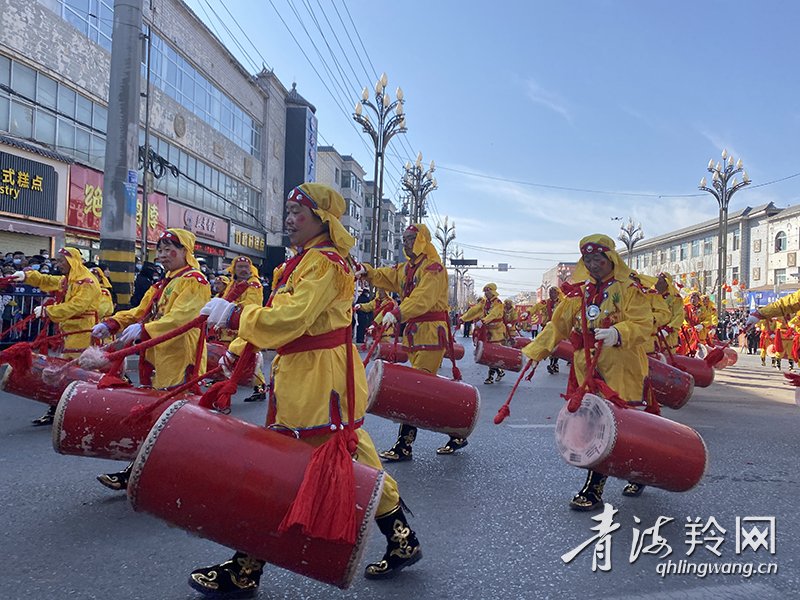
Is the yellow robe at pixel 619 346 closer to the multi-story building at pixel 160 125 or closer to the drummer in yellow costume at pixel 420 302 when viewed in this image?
the drummer in yellow costume at pixel 420 302

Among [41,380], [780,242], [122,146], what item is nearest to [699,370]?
[41,380]

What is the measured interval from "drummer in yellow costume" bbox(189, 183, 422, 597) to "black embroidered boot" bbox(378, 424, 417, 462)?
2214mm

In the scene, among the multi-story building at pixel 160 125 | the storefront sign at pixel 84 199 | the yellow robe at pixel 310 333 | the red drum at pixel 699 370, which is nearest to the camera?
the yellow robe at pixel 310 333

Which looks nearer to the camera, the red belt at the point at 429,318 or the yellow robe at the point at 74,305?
the red belt at the point at 429,318

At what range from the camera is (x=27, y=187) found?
14297mm

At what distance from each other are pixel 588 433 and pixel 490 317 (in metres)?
8.38

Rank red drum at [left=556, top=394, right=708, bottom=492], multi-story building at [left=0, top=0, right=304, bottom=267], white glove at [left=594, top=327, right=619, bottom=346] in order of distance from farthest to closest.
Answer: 1. multi-story building at [left=0, top=0, right=304, bottom=267]
2. white glove at [left=594, top=327, right=619, bottom=346]
3. red drum at [left=556, top=394, right=708, bottom=492]

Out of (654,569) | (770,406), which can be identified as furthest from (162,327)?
(770,406)

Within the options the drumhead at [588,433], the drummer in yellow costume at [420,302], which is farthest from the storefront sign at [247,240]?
the drumhead at [588,433]

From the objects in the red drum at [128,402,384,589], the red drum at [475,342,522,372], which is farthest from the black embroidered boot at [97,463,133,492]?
the red drum at [475,342,522,372]

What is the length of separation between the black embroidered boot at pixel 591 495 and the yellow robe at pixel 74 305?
16.0ft

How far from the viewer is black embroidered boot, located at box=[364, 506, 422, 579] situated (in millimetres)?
Answer: 3002

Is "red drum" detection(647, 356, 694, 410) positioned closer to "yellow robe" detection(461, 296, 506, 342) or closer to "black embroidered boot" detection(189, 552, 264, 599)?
"yellow robe" detection(461, 296, 506, 342)

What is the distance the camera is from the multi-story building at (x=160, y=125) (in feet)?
46.7
